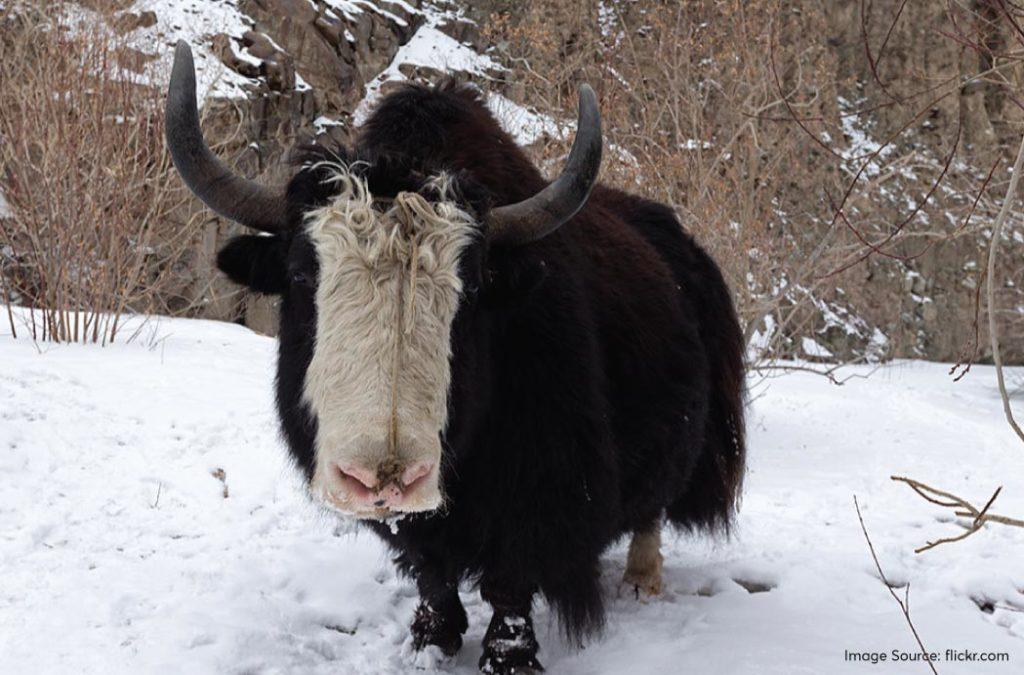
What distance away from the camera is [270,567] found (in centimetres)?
395

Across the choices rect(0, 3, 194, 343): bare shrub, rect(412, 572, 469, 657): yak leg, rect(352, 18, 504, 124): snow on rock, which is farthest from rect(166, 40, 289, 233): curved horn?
rect(352, 18, 504, 124): snow on rock

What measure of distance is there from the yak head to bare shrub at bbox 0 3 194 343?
16.7 ft

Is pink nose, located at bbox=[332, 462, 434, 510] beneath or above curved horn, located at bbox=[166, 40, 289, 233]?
beneath

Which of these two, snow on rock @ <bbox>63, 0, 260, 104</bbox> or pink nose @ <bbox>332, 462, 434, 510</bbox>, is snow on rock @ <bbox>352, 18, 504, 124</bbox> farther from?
pink nose @ <bbox>332, 462, 434, 510</bbox>

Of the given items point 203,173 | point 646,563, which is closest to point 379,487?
point 203,173

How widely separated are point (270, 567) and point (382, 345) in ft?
6.70

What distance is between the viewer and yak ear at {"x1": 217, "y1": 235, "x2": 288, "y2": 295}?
9.45ft

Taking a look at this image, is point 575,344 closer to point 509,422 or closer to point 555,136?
point 509,422

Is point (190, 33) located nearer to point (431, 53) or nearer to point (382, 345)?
point (431, 53)

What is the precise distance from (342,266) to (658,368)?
1.60m

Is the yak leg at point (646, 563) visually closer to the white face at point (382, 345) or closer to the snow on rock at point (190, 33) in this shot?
the white face at point (382, 345)

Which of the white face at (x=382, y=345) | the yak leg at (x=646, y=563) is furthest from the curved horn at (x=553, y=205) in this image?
the yak leg at (x=646, y=563)

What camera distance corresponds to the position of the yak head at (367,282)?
2.23m

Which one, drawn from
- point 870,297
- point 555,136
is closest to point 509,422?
point 555,136
